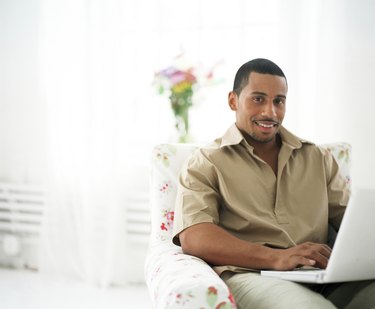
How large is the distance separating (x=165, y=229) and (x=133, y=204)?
1167 mm

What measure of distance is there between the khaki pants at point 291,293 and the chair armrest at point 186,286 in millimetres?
104

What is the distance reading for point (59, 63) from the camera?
286 cm

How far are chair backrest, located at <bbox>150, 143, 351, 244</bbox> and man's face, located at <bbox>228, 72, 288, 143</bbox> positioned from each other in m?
0.23

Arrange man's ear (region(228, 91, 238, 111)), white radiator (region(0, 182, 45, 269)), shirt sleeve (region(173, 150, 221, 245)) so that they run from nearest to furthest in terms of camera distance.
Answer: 1. shirt sleeve (region(173, 150, 221, 245))
2. man's ear (region(228, 91, 238, 111))
3. white radiator (region(0, 182, 45, 269))

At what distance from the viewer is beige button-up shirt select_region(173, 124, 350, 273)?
1474 mm

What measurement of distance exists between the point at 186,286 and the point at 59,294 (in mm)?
1693

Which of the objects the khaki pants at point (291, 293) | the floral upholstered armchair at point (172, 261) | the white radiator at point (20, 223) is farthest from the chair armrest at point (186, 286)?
the white radiator at point (20, 223)

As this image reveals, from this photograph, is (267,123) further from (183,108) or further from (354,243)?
(183,108)

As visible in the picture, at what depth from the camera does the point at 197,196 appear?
1.46 meters

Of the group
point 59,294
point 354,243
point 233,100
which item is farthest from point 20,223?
point 354,243

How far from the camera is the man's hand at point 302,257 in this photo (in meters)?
1.30

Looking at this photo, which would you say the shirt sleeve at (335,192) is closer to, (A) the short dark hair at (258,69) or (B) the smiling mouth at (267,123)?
(B) the smiling mouth at (267,123)

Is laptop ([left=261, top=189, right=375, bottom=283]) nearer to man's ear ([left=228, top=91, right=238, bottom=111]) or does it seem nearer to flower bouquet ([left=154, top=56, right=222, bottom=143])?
man's ear ([left=228, top=91, right=238, bottom=111])

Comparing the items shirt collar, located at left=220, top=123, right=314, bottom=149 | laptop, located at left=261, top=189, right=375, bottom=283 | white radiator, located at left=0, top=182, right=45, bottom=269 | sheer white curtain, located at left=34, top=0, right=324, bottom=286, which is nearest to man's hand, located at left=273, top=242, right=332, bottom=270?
laptop, located at left=261, top=189, right=375, bottom=283
